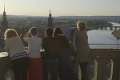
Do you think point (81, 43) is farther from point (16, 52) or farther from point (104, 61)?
point (16, 52)

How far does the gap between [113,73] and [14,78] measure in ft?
8.06

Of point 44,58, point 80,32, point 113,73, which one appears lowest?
point 113,73

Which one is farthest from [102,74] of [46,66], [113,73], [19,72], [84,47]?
[19,72]

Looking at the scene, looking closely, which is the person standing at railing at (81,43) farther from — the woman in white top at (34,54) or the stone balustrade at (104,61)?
the woman in white top at (34,54)

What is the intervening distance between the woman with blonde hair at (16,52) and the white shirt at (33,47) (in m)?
0.18

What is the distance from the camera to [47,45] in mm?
5020

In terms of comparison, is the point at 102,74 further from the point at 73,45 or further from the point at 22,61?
the point at 22,61

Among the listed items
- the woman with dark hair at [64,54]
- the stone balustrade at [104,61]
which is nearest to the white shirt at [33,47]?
the woman with dark hair at [64,54]

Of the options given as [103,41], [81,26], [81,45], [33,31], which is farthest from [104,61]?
[103,41]

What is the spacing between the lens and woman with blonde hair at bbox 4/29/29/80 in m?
4.62

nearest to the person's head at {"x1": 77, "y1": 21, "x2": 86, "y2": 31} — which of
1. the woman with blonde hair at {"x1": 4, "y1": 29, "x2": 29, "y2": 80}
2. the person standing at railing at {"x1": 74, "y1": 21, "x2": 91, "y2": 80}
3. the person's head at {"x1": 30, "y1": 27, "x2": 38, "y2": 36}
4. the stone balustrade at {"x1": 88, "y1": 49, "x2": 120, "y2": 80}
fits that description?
the person standing at railing at {"x1": 74, "y1": 21, "x2": 91, "y2": 80}

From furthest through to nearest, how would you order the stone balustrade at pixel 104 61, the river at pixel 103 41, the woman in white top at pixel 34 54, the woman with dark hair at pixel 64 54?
the river at pixel 103 41, the stone balustrade at pixel 104 61, the woman with dark hair at pixel 64 54, the woman in white top at pixel 34 54

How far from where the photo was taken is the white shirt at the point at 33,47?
486 cm

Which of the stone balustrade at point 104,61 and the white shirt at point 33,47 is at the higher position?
the white shirt at point 33,47
